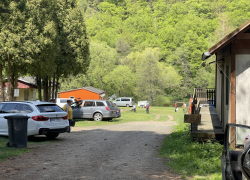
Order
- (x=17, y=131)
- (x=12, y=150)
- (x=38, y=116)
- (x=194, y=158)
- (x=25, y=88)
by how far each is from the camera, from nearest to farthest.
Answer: (x=194, y=158) < (x=12, y=150) < (x=17, y=131) < (x=38, y=116) < (x=25, y=88)

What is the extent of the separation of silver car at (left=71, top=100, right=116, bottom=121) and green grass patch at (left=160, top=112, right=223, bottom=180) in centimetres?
1303

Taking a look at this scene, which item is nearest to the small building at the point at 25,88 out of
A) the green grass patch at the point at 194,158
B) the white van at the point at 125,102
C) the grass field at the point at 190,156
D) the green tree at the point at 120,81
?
the white van at the point at 125,102

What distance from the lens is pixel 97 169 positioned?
7.58m

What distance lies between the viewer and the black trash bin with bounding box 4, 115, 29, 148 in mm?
10695

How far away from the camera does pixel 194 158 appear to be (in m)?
9.16

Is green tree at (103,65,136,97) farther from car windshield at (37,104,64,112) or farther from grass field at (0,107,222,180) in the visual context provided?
grass field at (0,107,222,180)

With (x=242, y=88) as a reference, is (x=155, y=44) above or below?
above

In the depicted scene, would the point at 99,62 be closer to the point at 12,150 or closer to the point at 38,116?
the point at 38,116

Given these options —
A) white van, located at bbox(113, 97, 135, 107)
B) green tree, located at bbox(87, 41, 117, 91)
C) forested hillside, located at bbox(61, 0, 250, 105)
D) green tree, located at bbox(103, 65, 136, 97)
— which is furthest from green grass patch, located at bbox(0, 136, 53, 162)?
green tree, located at bbox(103, 65, 136, 97)

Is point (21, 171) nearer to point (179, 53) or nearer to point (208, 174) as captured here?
point (208, 174)

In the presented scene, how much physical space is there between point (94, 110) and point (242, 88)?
1576cm

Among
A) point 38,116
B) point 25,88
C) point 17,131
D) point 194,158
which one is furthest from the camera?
point 25,88

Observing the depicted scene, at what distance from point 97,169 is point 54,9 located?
84.7ft

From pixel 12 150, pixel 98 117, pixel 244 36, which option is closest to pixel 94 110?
pixel 98 117
